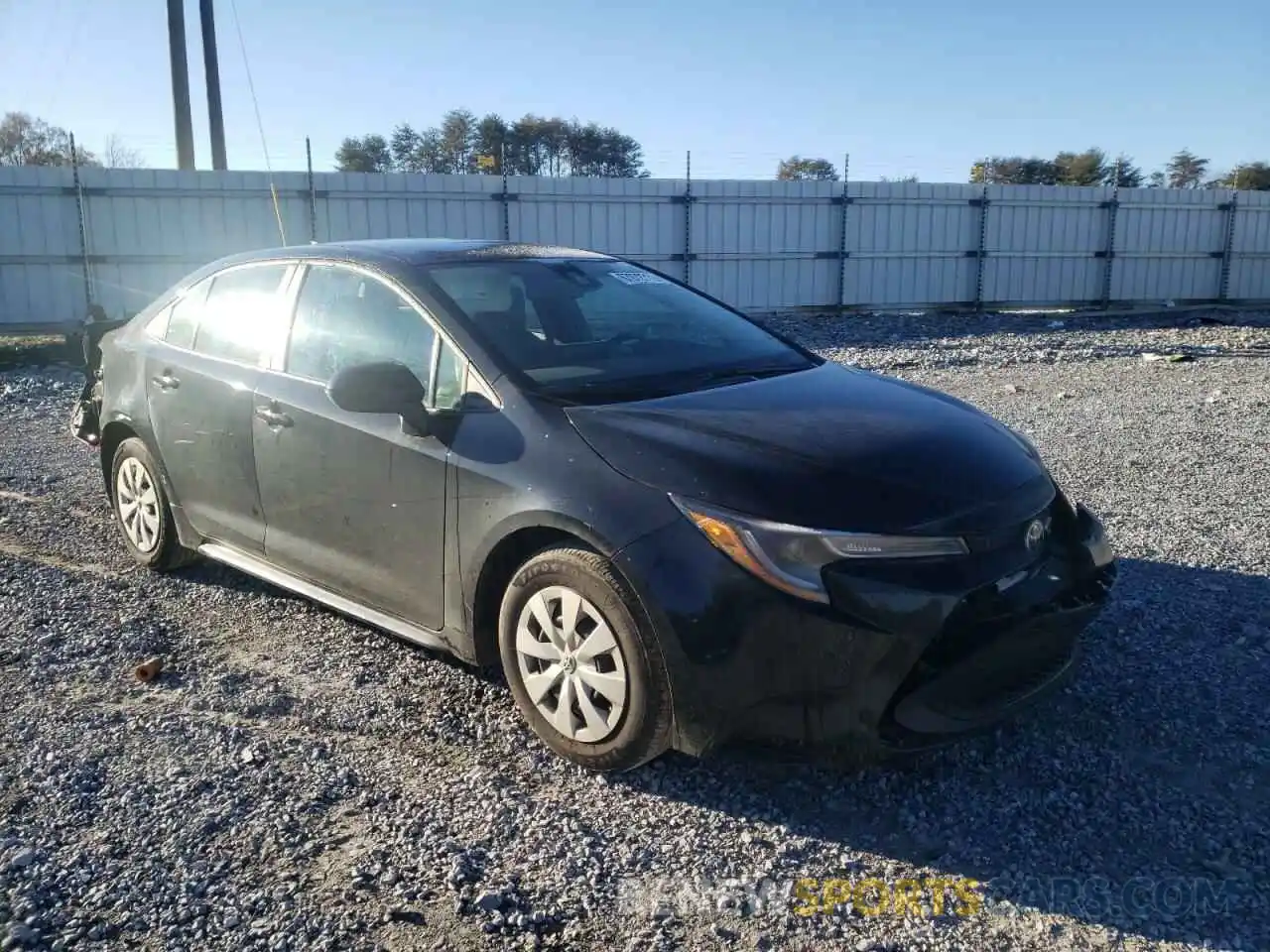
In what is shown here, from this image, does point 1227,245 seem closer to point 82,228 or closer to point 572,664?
point 82,228

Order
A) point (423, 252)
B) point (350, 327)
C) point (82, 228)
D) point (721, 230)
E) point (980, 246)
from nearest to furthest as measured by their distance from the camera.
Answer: point (350, 327) → point (423, 252) → point (82, 228) → point (721, 230) → point (980, 246)

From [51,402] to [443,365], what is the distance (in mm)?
9373

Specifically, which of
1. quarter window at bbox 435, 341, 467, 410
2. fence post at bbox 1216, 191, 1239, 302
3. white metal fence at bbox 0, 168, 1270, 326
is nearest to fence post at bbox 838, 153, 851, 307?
white metal fence at bbox 0, 168, 1270, 326

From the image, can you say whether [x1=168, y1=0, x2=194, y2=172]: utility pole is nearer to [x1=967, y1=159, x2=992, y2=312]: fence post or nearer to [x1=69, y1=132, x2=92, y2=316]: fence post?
[x1=69, y1=132, x2=92, y2=316]: fence post

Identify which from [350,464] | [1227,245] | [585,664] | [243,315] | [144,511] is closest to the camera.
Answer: [585,664]

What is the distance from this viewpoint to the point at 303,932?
8.68 feet

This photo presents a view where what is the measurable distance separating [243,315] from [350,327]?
0.82 metres

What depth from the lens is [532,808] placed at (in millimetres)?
3215

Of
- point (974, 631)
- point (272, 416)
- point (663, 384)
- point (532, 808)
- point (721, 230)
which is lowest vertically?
point (532, 808)

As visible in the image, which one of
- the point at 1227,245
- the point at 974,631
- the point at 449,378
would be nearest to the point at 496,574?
the point at 449,378

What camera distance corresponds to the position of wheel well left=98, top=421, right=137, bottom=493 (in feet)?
18.1

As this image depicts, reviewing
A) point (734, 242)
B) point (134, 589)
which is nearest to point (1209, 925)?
point (134, 589)

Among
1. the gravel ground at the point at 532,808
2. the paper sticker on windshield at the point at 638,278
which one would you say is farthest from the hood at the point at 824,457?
the paper sticker on windshield at the point at 638,278

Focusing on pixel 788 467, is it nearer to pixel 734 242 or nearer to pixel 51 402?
pixel 51 402
